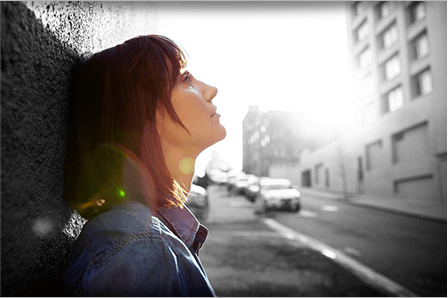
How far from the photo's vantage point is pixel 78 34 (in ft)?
3.68

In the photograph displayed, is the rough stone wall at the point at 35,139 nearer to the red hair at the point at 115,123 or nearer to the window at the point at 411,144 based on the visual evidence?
the red hair at the point at 115,123

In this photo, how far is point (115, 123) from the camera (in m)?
0.99

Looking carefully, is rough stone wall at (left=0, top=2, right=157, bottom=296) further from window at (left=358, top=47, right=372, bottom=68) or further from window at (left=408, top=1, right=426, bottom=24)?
window at (left=358, top=47, right=372, bottom=68)

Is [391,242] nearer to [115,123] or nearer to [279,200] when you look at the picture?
[279,200]

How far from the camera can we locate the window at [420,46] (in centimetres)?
2066

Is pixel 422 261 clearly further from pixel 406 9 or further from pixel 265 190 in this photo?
pixel 406 9

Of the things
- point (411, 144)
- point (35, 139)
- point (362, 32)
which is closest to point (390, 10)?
point (362, 32)

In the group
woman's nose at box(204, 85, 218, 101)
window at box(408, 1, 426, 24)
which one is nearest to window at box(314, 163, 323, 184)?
window at box(408, 1, 426, 24)

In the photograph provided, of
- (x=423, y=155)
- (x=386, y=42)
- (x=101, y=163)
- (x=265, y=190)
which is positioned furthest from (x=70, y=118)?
(x=386, y=42)

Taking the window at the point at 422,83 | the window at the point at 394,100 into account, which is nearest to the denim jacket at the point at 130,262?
the window at the point at 422,83

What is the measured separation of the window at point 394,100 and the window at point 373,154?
3197 millimetres

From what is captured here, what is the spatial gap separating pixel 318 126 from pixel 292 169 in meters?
10.0

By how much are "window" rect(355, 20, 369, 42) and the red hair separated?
3352 centimetres

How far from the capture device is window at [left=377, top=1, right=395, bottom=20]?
2432 cm
